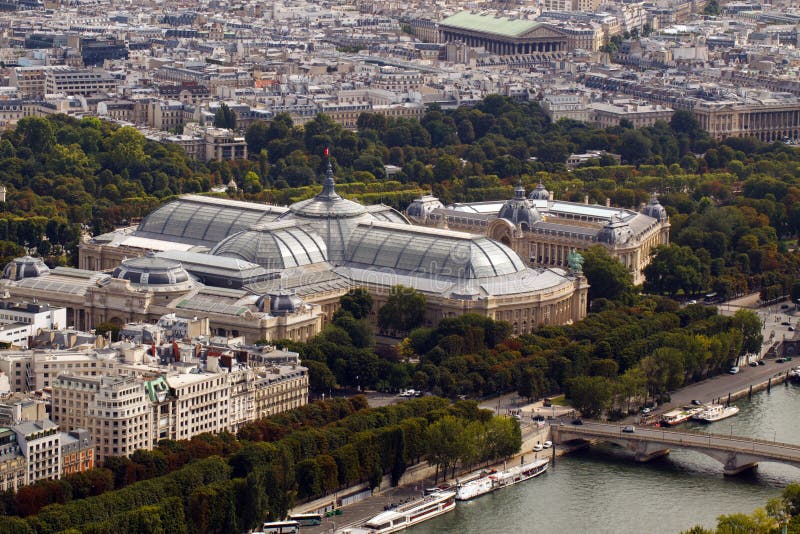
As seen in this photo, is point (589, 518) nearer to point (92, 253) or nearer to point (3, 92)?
point (92, 253)

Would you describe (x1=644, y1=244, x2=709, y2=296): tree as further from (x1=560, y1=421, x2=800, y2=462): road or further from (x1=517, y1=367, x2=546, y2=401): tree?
(x1=560, y1=421, x2=800, y2=462): road

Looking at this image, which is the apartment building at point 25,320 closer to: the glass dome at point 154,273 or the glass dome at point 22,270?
the glass dome at point 154,273

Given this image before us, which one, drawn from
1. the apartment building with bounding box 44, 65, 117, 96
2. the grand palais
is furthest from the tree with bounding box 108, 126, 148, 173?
the apartment building with bounding box 44, 65, 117, 96

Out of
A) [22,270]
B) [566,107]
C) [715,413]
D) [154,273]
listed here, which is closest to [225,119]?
[566,107]

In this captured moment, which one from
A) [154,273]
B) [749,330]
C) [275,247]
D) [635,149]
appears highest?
[275,247]

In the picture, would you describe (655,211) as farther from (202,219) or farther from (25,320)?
(25,320)

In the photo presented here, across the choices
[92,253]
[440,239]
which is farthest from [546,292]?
[92,253]
